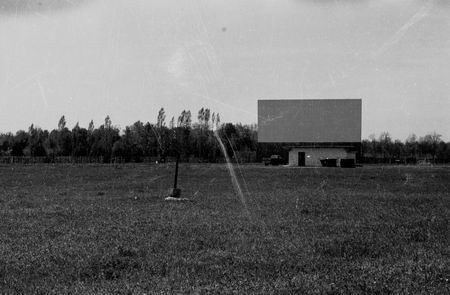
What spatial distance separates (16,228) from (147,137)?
151038 mm

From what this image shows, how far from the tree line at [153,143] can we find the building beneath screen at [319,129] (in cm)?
3181

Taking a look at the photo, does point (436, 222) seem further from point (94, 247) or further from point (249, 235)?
point (94, 247)

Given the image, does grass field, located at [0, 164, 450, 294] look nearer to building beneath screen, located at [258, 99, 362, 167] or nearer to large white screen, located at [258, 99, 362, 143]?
building beneath screen, located at [258, 99, 362, 167]

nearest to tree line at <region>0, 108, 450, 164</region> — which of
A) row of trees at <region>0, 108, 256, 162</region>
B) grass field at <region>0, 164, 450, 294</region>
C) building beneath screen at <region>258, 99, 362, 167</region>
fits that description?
row of trees at <region>0, 108, 256, 162</region>

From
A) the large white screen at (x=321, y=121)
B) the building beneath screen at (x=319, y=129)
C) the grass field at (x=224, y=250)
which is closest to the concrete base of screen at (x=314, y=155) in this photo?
the building beneath screen at (x=319, y=129)

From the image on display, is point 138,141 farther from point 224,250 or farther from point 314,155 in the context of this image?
point 224,250

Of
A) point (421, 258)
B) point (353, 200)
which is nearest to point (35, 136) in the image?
point (353, 200)

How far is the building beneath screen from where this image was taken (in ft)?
327

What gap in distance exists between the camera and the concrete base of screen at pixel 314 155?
99.1 m

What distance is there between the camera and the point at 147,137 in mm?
164375

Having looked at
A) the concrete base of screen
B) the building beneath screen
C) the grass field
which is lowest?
Result: the grass field

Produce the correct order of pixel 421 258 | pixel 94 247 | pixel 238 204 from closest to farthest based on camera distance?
pixel 421 258, pixel 94 247, pixel 238 204

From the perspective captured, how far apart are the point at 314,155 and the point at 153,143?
242 ft

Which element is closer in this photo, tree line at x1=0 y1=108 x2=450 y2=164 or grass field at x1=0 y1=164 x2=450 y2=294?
grass field at x1=0 y1=164 x2=450 y2=294
